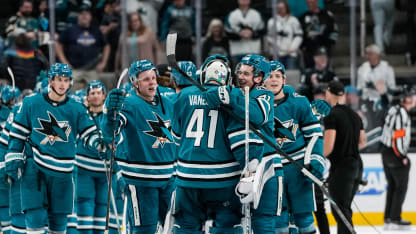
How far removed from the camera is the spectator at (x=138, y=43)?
9.55 m

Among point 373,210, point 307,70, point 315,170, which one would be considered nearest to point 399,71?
point 307,70

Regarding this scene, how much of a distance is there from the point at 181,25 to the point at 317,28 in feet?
5.73

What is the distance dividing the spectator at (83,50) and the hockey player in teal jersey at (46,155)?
12.7 ft

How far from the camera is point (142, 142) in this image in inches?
202

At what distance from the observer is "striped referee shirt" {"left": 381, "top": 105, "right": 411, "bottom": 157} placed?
8664 millimetres

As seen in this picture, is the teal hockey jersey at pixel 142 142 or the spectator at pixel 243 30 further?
the spectator at pixel 243 30

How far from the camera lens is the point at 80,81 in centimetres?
957

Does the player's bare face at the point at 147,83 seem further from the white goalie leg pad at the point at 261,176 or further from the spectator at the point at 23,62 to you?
the spectator at the point at 23,62

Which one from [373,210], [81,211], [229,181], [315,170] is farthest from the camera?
[373,210]

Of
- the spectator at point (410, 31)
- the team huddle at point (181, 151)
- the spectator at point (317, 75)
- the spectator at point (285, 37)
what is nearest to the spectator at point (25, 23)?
the spectator at point (285, 37)

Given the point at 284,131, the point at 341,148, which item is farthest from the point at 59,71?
the point at 341,148

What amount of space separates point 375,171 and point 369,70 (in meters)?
1.32

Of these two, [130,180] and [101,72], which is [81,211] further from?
[101,72]

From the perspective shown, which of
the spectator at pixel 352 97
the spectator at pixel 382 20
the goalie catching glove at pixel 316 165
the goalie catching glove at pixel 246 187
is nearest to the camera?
the goalie catching glove at pixel 246 187
